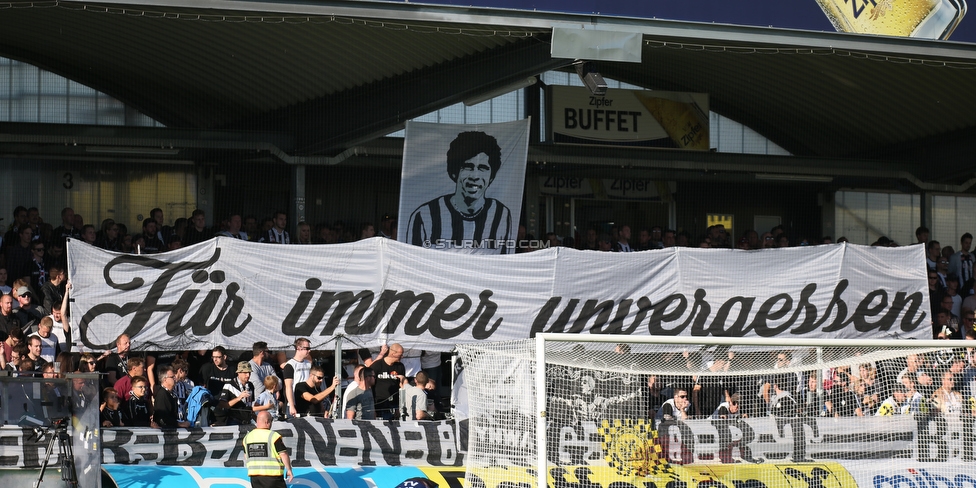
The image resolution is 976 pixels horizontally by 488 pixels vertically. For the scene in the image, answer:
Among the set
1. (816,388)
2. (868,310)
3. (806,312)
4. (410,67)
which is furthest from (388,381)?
(868,310)

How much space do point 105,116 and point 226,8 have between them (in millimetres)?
5939

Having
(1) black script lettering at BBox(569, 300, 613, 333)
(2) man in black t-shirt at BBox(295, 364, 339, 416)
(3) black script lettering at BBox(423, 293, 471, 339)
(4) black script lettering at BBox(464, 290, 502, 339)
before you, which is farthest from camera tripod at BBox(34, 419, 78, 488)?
(1) black script lettering at BBox(569, 300, 613, 333)

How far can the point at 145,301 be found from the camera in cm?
1222

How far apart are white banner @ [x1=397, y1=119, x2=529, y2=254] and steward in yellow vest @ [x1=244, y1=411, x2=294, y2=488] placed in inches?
177

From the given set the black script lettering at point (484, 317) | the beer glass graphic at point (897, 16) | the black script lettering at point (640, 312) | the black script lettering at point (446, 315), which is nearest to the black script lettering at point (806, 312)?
the black script lettering at point (640, 312)

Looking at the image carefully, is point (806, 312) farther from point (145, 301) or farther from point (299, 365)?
point (145, 301)

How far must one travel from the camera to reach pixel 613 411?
10.7 m

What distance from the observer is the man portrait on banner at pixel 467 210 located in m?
14.4

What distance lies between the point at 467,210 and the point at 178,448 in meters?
5.04

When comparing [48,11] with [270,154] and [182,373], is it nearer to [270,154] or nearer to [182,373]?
[270,154]

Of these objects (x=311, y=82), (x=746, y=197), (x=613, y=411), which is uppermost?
(x=311, y=82)

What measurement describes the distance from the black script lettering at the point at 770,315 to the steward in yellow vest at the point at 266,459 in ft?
20.6

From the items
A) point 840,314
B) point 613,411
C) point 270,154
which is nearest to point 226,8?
point 270,154

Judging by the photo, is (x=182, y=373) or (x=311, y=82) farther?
(x=311, y=82)
